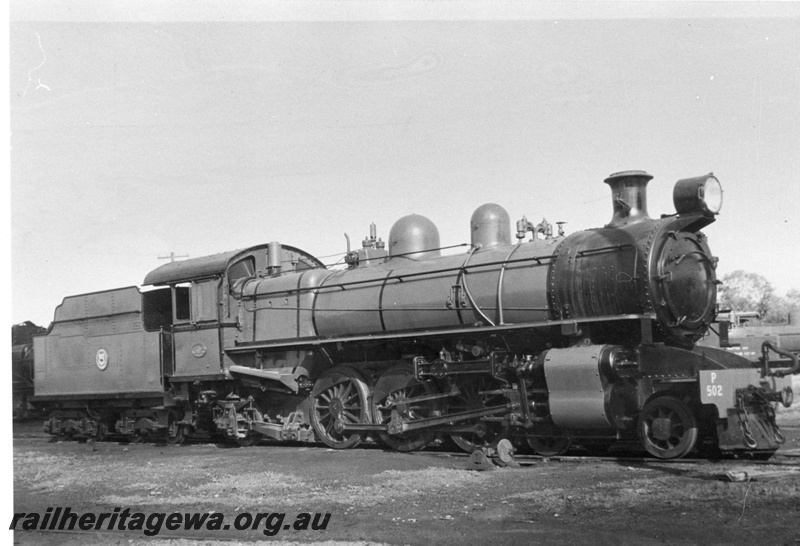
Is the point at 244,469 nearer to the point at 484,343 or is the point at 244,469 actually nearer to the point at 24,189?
the point at 484,343

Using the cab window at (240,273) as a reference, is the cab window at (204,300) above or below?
below

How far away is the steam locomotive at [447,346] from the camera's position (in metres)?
9.20

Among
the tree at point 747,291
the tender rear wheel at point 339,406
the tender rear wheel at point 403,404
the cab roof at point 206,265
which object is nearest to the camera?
the tender rear wheel at point 403,404

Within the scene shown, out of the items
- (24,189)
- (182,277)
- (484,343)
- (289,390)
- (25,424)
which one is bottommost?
(25,424)

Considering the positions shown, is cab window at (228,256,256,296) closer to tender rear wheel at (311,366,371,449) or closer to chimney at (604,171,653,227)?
tender rear wheel at (311,366,371,449)

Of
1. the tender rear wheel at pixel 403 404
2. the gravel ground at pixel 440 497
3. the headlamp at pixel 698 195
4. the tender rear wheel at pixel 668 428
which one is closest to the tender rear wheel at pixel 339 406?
the tender rear wheel at pixel 403 404

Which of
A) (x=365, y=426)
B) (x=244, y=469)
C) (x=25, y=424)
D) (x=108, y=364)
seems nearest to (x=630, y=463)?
(x=365, y=426)

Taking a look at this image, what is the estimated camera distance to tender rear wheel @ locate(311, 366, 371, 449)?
39.5 ft

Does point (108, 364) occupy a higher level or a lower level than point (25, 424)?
higher

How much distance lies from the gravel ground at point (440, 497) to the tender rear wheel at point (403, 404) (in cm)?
47

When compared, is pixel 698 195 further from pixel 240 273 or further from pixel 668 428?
pixel 240 273

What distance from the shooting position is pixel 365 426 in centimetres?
1179

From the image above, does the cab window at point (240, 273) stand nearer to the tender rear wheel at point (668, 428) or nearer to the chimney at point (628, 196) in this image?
the chimney at point (628, 196)

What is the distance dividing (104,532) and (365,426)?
5252 millimetres
